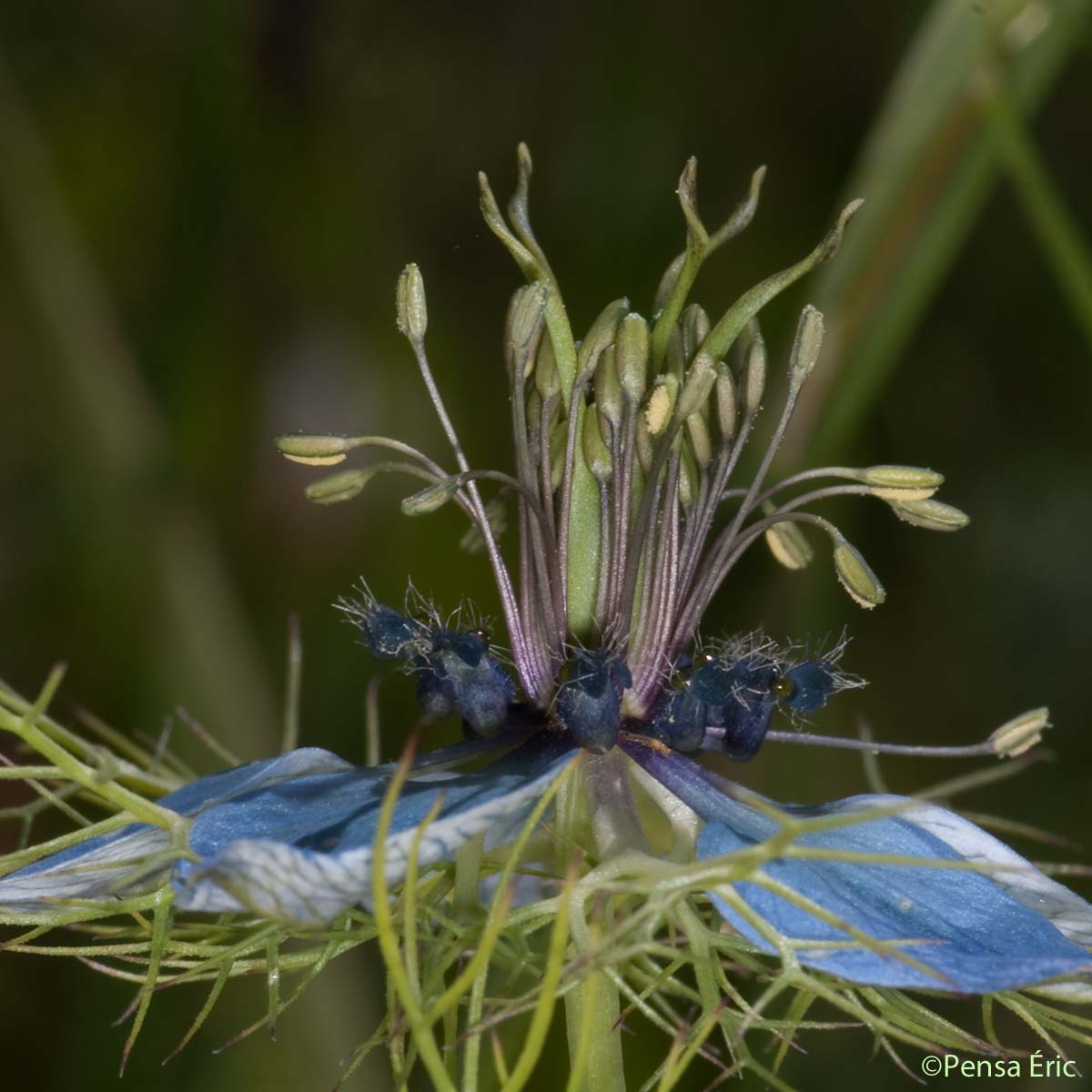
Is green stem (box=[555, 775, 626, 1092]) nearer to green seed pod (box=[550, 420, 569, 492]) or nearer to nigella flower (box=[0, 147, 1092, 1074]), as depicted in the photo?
nigella flower (box=[0, 147, 1092, 1074])

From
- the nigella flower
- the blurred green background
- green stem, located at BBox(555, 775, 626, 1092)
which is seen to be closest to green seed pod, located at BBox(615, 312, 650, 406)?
the nigella flower

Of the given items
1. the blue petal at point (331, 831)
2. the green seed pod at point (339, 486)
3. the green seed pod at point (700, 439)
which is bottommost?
the blue petal at point (331, 831)

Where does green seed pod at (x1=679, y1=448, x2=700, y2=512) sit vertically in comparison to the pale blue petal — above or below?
above

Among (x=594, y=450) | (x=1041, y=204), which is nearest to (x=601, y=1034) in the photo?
(x=594, y=450)

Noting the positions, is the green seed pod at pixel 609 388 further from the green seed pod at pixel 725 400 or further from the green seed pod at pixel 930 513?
the green seed pod at pixel 930 513

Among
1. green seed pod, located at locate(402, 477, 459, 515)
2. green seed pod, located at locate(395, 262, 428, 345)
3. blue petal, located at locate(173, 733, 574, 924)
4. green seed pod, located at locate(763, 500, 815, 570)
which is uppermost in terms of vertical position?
green seed pod, located at locate(395, 262, 428, 345)

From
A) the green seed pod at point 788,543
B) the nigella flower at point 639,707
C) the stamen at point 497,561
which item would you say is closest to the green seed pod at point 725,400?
the nigella flower at point 639,707

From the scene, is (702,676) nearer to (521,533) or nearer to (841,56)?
(521,533)
